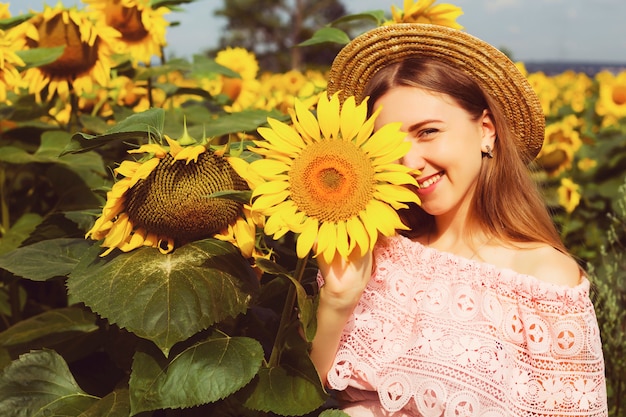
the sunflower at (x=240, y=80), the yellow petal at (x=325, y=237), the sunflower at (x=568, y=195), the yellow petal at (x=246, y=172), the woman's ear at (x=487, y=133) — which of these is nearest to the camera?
the yellow petal at (x=325, y=237)

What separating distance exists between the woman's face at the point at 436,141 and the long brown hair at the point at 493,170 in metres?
0.03

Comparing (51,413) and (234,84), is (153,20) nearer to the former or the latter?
(234,84)

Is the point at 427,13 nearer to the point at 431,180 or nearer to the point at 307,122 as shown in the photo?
the point at 431,180

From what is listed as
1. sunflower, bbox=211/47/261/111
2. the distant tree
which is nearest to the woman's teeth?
sunflower, bbox=211/47/261/111

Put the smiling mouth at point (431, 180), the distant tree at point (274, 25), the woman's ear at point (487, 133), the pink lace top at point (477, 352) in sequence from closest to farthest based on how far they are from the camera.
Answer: the pink lace top at point (477, 352), the smiling mouth at point (431, 180), the woman's ear at point (487, 133), the distant tree at point (274, 25)

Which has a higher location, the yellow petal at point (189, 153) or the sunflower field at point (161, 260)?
the yellow petal at point (189, 153)

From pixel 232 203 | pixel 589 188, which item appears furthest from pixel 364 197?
pixel 589 188

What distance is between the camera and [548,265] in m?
1.59

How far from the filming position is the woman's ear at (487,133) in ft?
5.72

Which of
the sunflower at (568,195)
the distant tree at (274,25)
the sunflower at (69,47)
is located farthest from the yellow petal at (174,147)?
the distant tree at (274,25)

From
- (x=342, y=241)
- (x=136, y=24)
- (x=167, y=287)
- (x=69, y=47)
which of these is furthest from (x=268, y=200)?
(x=136, y=24)

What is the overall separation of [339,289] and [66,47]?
1241mm

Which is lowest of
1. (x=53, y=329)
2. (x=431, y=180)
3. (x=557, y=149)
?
(x=557, y=149)

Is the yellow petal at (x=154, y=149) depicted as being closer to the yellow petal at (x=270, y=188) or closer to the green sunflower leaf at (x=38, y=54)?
the yellow petal at (x=270, y=188)
